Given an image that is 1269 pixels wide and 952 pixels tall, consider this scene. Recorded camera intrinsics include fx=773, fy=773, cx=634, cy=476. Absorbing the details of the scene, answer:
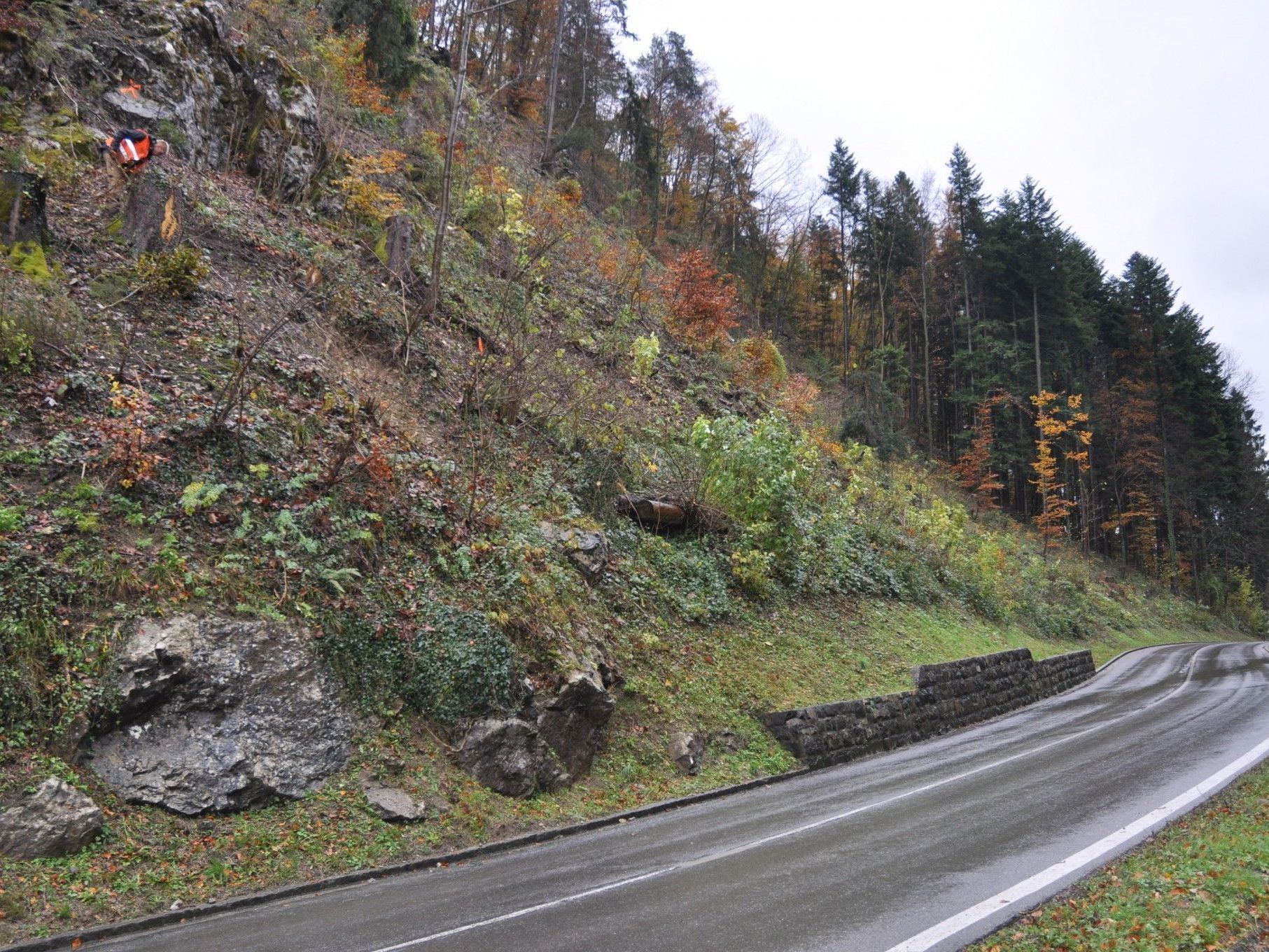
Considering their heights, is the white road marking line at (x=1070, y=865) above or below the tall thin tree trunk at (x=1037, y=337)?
below

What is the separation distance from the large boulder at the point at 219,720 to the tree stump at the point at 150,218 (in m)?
7.45

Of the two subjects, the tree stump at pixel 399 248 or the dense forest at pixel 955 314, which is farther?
the dense forest at pixel 955 314

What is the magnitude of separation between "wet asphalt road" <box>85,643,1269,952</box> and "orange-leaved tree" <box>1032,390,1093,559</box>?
2654 cm

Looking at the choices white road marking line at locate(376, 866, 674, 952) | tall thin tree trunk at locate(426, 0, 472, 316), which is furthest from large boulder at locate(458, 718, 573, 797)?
tall thin tree trunk at locate(426, 0, 472, 316)

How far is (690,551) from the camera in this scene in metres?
16.4

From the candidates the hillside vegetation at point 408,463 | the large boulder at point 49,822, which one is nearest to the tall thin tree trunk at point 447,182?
the hillside vegetation at point 408,463

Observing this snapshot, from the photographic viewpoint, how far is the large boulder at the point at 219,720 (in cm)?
738

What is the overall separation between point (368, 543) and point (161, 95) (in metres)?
10.9

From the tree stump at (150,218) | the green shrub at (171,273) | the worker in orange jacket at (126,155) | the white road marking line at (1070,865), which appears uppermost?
the worker in orange jacket at (126,155)

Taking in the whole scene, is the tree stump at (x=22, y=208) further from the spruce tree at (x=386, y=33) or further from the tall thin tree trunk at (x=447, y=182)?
the spruce tree at (x=386, y=33)

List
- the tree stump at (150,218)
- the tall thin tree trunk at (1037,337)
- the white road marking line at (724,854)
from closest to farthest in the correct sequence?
the white road marking line at (724,854) < the tree stump at (150,218) < the tall thin tree trunk at (1037,337)

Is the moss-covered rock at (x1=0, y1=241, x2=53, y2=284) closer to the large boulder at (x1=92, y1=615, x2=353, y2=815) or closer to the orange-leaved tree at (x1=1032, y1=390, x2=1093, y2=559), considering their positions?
the large boulder at (x1=92, y1=615, x2=353, y2=815)

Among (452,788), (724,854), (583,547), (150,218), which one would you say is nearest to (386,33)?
(150,218)

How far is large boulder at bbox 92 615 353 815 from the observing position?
7379 mm
